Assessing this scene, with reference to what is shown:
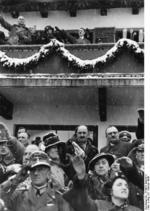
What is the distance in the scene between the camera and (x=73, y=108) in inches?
332

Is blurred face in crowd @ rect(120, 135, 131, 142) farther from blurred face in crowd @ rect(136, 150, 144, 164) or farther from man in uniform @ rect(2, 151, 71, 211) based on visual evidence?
man in uniform @ rect(2, 151, 71, 211)

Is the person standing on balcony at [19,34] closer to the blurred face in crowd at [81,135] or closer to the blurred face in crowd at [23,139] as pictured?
the blurred face in crowd at [23,139]

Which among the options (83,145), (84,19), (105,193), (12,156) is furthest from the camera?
(84,19)

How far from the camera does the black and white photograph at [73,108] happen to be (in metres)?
5.89

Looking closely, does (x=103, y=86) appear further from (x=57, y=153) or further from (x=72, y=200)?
(x=72, y=200)

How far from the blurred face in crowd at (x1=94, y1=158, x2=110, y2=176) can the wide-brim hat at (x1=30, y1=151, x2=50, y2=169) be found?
493mm

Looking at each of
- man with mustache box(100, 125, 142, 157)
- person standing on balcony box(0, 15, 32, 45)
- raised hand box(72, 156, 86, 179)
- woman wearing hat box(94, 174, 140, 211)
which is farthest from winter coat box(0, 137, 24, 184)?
person standing on balcony box(0, 15, 32, 45)

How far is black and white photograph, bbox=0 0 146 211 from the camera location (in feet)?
19.3

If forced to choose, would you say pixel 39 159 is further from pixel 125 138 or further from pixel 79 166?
pixel 125 138

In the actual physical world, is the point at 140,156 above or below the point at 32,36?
below

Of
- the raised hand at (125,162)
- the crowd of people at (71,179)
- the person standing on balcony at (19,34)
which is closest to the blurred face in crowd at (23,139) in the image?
the crowd of people at (71,179)

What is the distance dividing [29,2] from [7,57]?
7.25 feet

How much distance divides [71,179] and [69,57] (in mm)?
2605

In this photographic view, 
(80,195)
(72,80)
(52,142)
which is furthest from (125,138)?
(72,80)
